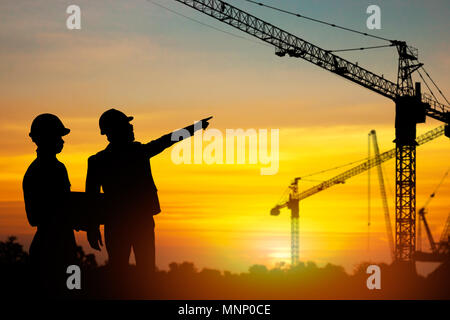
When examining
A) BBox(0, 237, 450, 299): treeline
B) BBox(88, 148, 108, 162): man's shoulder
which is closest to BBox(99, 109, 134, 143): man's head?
BBox(88, 148, 108, 162): man's shoulder

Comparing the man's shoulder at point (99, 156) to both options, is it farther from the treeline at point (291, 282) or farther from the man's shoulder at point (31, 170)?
the treeline at point (291, 282)

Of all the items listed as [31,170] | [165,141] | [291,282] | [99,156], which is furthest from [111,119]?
[291,282]

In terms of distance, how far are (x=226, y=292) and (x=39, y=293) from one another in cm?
12827

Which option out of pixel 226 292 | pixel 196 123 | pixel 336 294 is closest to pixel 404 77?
pixel 336 294

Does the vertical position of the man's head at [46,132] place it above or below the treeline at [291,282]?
above

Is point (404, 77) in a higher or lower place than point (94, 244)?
higher

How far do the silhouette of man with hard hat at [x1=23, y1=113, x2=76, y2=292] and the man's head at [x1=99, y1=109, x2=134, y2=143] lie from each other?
2.50 ft

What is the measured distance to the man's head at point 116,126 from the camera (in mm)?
9977

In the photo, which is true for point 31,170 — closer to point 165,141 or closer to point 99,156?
point 99,156

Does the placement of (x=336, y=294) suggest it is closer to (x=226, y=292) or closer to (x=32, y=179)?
(x=226, y=292)

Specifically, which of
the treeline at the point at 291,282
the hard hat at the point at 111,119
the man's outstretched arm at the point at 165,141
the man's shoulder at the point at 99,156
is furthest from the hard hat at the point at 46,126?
the treeline at the point at 291,282

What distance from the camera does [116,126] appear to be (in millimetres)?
10023

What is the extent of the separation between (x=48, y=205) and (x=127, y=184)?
1206 mm
